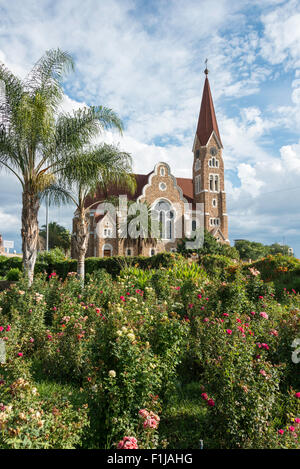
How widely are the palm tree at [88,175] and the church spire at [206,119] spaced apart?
35.6 metres

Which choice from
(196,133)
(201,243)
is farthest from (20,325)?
(196,133)

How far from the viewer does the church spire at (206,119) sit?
153 feet

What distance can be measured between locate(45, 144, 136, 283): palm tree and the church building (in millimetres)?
21701

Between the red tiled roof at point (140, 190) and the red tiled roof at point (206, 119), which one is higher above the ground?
the red tiled roof at point (206, 119)

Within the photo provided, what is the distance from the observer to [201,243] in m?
36.5

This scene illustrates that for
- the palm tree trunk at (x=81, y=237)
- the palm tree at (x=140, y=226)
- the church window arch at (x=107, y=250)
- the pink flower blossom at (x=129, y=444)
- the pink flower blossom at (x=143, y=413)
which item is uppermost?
the palm tree at (x=140, y=226)

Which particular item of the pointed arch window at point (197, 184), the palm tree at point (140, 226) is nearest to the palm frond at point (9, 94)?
the palm tree at point (140, 226)

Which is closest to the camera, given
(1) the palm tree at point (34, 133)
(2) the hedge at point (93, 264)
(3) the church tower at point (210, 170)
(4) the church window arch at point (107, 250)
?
(1) the palm tree at point (34, 133)

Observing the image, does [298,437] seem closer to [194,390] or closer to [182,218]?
[194,390]

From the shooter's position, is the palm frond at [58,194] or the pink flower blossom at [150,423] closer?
the pink flower blossom at [150,423]

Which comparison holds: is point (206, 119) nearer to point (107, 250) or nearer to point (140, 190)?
point (140, 190)

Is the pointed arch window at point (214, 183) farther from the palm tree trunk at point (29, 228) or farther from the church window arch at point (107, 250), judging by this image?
the palm tree trunk at point (29, 228)

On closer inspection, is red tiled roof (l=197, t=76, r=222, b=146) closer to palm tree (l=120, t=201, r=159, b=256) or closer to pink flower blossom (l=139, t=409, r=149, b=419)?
palm tree (l=120, t=201, r=159, b=256)
